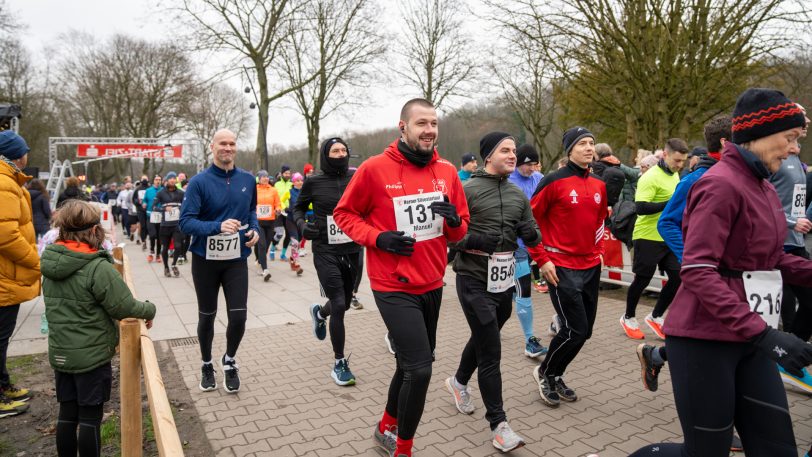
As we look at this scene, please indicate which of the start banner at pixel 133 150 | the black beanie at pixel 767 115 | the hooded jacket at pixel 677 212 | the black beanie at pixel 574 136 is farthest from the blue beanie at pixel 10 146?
the start banner at pixel 133 150

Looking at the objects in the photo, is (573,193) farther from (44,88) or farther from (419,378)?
(44,88)

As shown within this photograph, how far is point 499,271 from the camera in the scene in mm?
3977

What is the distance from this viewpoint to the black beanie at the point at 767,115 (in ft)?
7.76

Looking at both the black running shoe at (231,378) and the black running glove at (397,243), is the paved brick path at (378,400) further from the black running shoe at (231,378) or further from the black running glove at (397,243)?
the black running glove at (397,243)

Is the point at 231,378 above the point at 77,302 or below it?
below

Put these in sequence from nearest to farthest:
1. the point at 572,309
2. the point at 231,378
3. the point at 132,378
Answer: the point at 132,378 → the point at 572,309 → the point at 231,378

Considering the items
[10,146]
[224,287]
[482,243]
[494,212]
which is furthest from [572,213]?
[10,146]

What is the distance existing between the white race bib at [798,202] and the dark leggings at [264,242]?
870 cm

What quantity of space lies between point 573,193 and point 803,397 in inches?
99.1

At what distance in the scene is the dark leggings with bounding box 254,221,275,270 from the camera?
11.0m

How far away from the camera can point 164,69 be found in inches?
1695

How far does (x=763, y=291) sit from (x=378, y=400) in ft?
10.1

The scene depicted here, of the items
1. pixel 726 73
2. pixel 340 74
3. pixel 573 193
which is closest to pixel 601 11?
pixel 726 73

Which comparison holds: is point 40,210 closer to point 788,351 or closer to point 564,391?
point 564,391
